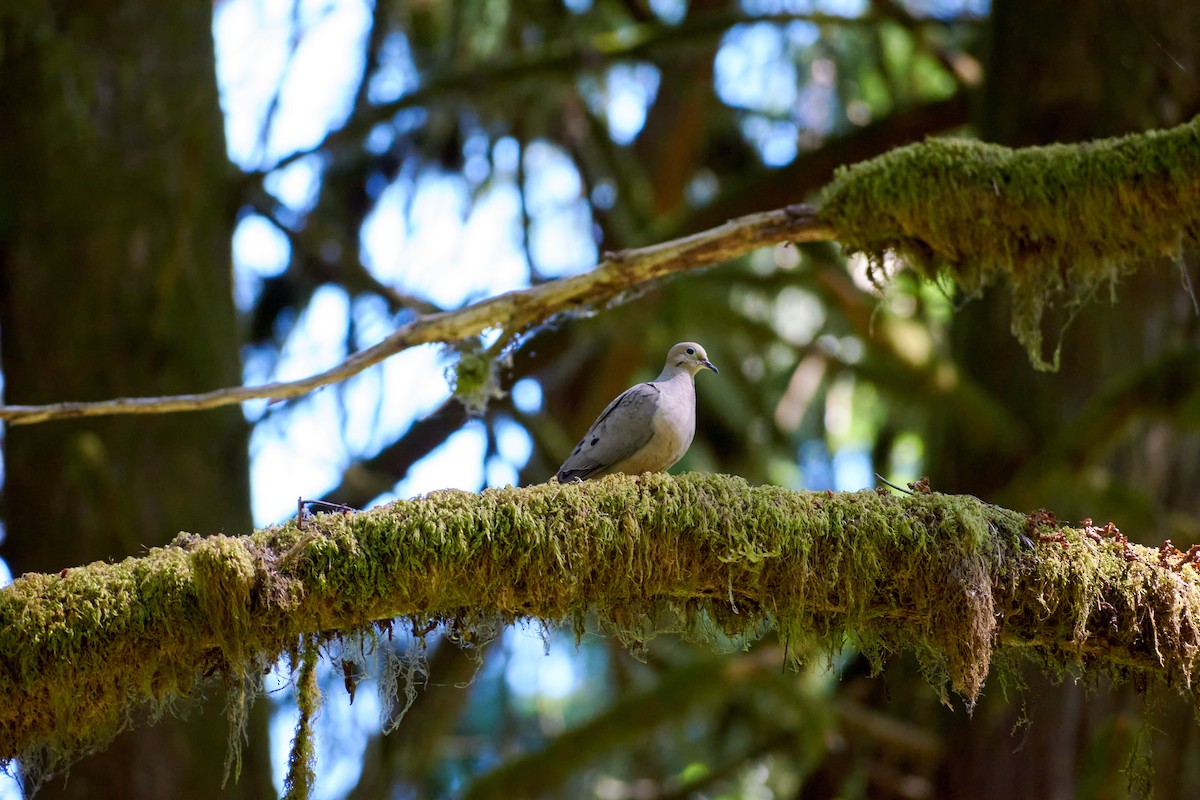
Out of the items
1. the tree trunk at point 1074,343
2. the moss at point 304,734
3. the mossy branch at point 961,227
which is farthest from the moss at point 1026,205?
the tree trunk at point 1074,343

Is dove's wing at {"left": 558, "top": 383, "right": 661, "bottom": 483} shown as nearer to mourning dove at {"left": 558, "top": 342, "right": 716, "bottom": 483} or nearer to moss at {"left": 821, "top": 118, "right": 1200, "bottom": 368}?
mourning dove at {"left": 558, "top": 342, "right": 716, "bottom": 483}

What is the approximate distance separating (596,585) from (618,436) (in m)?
1.68

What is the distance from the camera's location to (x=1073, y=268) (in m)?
5.91

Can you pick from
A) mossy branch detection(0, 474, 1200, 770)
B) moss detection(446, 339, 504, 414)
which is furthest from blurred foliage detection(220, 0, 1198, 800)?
mossy branch detection(0, 474, 1200, 770)

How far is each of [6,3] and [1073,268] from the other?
24.5 feet

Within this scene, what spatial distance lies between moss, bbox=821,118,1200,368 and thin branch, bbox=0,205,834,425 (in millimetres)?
252

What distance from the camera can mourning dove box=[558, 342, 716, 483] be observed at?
590cm

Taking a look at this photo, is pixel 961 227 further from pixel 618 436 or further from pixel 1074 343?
pixel 1074 343

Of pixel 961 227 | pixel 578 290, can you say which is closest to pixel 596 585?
pixel 578 290

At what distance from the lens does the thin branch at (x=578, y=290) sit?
5836 millimetres

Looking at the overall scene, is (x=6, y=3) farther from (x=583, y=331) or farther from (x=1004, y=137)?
(x=1004, y=137)

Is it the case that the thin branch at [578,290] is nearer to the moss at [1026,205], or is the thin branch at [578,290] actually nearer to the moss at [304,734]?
the moss at [1026,205]

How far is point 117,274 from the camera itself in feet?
29.6

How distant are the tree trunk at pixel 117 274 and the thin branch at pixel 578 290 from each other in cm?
291
